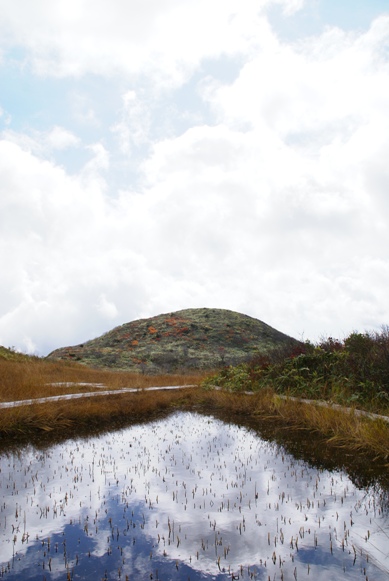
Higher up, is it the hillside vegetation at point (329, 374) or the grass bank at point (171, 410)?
the hillside vegetation at point (329, 374)

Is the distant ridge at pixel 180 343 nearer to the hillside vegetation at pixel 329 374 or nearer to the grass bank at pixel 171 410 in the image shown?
the hillside vegetation at pixel 329 374

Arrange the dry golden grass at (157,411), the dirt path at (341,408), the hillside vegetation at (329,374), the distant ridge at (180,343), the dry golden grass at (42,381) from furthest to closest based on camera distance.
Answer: the distant ridge at (180,343)
the dry golden grass at (42,381)
the hillside vegetation at (329,374)
the dirt path at (341,408)
the dry golden grass at (157,411)

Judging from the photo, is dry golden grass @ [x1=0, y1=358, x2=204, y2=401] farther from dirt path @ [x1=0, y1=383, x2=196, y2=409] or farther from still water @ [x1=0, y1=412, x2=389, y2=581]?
still water @ [x1=0, y1=412, x2=389, y2=581]

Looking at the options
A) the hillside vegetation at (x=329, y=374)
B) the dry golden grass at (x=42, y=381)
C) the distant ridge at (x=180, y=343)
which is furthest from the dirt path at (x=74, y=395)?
the distant ridge at (x=180, y=343)

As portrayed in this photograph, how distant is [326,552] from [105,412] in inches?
366

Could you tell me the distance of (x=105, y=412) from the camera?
12.9 m

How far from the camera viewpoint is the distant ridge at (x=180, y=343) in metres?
30.4

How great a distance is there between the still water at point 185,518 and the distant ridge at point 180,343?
2109 cm

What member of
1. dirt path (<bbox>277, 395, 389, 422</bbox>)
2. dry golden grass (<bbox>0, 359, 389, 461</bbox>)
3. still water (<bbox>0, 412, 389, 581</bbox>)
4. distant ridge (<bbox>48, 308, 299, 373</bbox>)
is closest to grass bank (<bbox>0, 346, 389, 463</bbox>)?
dry golden grass (<bbox>0, 359, 389, 461</bbox>)

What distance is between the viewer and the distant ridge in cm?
3041

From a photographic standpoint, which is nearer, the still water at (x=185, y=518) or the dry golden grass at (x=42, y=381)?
the still water at (x=185, y=518)

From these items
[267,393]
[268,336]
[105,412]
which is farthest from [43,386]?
[268,336]

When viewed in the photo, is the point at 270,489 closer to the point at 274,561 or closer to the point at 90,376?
the point at 274,561

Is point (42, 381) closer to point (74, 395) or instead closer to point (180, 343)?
point (74, 395)
